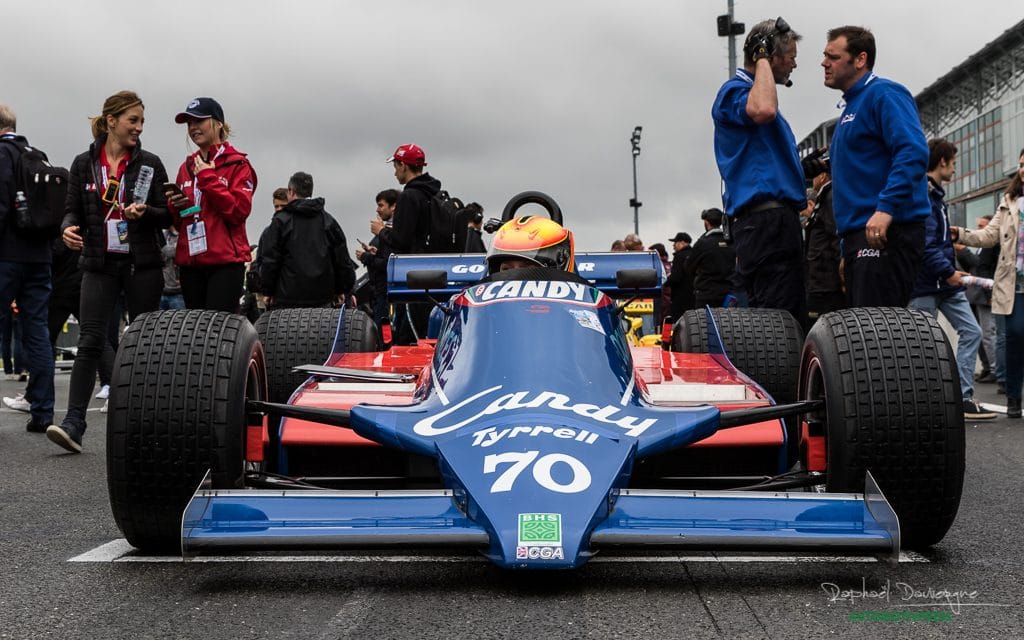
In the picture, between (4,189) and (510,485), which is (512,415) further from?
(4,189)

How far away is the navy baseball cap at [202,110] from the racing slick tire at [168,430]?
261 centimetres

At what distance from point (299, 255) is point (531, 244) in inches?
146

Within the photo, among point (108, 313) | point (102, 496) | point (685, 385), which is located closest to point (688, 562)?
point (685, 385)

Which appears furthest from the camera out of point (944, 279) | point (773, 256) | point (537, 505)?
point (944, 279)

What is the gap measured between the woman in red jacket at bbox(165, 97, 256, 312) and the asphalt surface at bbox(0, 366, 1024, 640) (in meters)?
2.12

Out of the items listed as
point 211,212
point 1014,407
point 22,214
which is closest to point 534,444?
point 211,212

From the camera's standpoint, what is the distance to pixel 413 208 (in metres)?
8.27

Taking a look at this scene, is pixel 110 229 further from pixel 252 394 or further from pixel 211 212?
pixel 252 394

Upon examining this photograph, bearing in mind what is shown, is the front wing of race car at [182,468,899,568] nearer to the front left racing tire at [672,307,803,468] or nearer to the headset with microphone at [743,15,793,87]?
the front left racing tire at [672,307,803,468]

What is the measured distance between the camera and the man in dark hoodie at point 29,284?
6.86 metres

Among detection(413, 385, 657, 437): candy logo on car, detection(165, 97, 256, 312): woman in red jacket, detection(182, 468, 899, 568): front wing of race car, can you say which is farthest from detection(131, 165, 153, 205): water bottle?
detection(182, 468, 899, 568): front wing of race car

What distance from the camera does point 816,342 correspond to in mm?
3695

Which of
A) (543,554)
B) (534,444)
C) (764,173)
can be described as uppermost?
(764,173)

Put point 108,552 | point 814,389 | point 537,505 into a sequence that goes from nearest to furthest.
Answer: point 537,505 < point 108,552 < point 814,389
